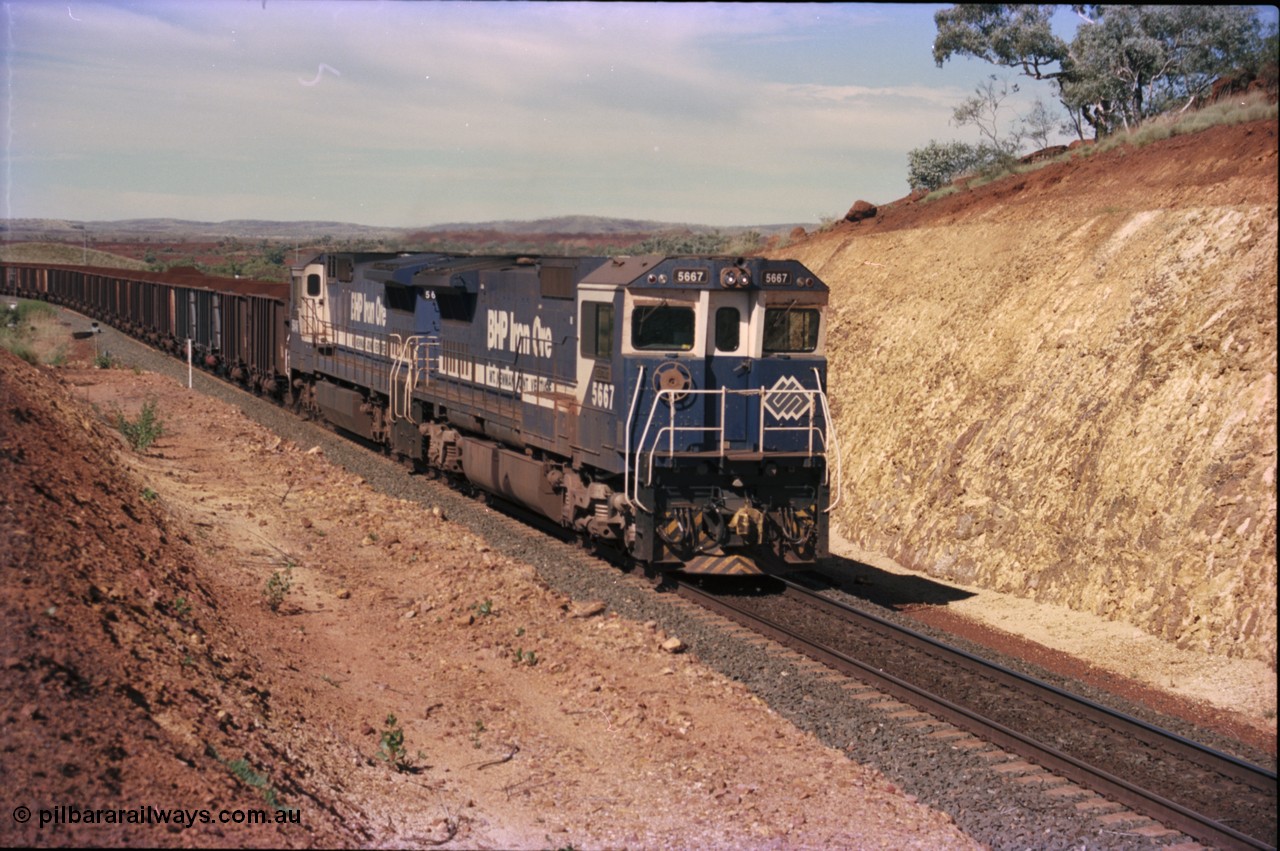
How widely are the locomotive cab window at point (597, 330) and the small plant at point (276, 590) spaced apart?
447 cm

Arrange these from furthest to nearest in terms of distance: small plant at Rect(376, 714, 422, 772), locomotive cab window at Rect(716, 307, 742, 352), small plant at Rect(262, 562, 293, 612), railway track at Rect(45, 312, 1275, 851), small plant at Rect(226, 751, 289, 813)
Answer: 1. locomotive cab window at Rect(716, 307, 742, 352)
2. small plant at Rect(262, 562, 293, 612)
3. small plant at Rect(376, 714, 422, 772)
4. railway track at Rect(45, 312, 1275, 851)
5. small plant at Rect(226, 751, 289, 813)

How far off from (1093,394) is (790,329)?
16.0 ft

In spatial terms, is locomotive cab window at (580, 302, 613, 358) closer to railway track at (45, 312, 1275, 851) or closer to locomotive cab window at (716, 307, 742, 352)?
locomotive cab window at (716, 307, 742, 352)

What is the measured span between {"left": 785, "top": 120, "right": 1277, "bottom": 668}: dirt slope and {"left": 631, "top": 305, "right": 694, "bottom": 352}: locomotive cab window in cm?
566

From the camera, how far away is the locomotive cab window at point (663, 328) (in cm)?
1323

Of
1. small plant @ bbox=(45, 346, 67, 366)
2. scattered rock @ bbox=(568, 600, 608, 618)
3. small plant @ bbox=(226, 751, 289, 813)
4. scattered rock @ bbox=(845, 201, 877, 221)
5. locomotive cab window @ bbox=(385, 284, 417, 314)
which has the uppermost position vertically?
scattered rock @ bbox=(845, 201, 877, 221)

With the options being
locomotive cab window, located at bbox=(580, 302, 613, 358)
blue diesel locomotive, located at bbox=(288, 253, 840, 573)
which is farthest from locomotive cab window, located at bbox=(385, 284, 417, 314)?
locomotive cab window, located at bbox=(580, 302, 613, 358)

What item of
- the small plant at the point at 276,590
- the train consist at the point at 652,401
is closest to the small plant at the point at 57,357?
the train consist at the point at 652,401

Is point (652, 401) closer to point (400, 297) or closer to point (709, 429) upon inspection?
point (709, 429)

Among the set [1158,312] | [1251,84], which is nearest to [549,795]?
[1158,312]

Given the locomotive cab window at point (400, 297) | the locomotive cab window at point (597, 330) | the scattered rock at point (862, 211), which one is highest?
the scattered rock at point (862, 211)

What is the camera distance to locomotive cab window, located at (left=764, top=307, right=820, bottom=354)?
13703mm

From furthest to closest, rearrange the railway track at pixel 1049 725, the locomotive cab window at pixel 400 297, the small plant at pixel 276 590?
the locomotive cab window at pixel 400 297 → the small plant at pixel 276 590 → the railway track at pixel 1049 725

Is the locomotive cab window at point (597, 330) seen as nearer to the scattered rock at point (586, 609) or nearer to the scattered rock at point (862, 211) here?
the scattered rock at point (586, 609)
